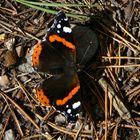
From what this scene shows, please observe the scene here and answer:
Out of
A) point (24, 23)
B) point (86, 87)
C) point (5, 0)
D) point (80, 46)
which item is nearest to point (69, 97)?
point (86, 87)

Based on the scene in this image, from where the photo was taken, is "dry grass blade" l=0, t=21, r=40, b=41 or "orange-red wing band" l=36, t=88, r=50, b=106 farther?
"dry grass blade" l=0, t=21, r=40, b=41

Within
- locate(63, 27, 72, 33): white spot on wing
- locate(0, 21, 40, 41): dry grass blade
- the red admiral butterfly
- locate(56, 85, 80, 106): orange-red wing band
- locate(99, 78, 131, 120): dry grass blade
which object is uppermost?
locate(0, 21, 40, 41): dry grass blade

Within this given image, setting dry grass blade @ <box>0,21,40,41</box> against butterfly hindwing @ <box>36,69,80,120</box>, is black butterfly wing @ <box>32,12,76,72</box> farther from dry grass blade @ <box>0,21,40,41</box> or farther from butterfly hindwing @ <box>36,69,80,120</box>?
dry grass blade @ <box>0,21,40,41</box>

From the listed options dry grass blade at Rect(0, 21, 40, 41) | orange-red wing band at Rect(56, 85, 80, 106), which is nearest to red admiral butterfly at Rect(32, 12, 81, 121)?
orange-red wing band at Rect(56, 85, 80, 106)

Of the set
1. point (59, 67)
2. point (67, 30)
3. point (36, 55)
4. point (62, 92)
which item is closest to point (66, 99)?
point (62, 92)

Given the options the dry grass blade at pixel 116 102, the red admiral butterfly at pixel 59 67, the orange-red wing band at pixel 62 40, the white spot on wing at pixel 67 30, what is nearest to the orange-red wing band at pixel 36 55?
the red admiral butterfly at pixel 59 67

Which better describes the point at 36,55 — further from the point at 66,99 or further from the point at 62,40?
the point at 66,99

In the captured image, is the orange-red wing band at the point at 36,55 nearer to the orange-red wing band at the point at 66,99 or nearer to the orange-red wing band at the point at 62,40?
the orange-red wing band at the point at 62,40

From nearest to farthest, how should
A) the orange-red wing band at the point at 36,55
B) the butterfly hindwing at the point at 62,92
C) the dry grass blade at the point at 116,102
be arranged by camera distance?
the butterfly hindwing at the point at 62,92 < the orange-red wing band at the point at 36,55 < the dry grass blade at the point at 116,102
